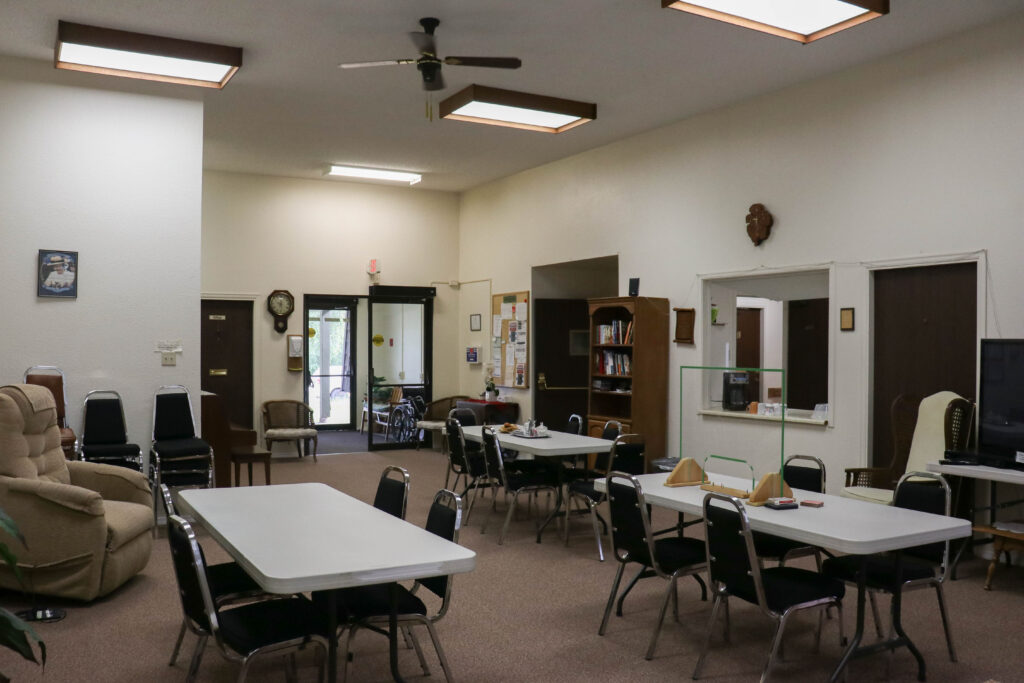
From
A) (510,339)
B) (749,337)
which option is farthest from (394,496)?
(749,337)

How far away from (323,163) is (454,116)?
3.17 metres

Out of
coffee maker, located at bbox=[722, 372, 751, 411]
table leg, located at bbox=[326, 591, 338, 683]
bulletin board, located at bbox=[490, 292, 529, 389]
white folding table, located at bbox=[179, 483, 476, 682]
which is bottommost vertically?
table leg, located at bbox=[326, 591, 338, 683]

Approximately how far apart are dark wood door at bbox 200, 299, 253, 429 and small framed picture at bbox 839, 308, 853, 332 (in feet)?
24.3

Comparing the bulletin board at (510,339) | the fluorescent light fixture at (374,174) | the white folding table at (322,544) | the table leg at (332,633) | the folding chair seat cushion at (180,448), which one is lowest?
the table leg at (332,633)

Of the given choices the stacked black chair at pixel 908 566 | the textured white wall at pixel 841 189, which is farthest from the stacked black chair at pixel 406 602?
the stacked black chair at pixel 908 566

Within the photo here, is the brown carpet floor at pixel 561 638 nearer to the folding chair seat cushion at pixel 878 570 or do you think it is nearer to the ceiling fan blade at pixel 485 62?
the folding chair seat cushion at pixel 878 570

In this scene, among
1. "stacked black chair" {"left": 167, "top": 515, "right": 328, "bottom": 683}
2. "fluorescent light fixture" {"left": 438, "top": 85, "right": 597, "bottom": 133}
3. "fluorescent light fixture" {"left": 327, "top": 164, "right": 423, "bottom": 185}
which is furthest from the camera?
"fluorescent light fixture" {"left": 327, "top": 164, "right": 423, "bottom": 185}

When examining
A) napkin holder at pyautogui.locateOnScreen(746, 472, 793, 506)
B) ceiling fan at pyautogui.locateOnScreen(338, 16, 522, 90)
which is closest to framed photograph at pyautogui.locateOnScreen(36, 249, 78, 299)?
ceiling fan at pyautogui.locateOnScreen(338, 16, 522, 90)

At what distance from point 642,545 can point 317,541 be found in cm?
164

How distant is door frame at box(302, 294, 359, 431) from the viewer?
1144 cm

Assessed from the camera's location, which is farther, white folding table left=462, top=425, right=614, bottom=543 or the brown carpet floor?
white folding table left=462, top=425, right=614, bottom=543

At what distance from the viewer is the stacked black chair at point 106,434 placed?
Answer: 6.54m

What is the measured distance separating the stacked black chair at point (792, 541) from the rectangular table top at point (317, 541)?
77.4 inches

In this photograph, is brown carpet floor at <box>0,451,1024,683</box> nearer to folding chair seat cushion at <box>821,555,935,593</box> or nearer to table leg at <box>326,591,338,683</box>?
folding chair seat cushion at <box>821,555,935,593</box>
